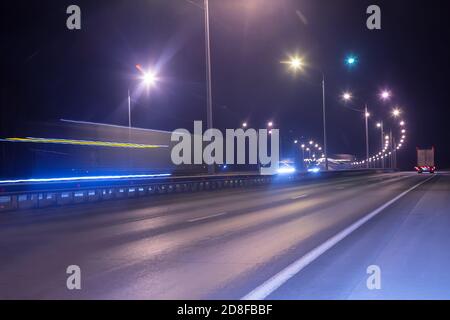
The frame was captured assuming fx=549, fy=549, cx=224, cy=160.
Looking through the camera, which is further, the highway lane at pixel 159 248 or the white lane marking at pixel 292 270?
the highway lane at pixel 159 248

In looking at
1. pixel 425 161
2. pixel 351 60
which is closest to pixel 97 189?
pixel 351 60

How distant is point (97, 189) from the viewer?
83.2 ft

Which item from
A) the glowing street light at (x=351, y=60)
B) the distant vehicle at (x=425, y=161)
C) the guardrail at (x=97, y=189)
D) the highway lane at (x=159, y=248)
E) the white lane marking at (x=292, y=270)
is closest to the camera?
the white lane marking at (x=292, y=270)

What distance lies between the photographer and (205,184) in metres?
33.9

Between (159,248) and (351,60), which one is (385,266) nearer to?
(159,248)

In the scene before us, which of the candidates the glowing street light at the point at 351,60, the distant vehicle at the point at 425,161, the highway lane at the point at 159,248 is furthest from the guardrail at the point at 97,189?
the distant vehicle at the point at 425,161

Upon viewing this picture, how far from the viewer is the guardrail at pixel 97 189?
21594mm

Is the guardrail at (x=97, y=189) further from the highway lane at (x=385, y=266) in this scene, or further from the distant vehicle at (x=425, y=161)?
the distant vehicle at (x=425, y=161)

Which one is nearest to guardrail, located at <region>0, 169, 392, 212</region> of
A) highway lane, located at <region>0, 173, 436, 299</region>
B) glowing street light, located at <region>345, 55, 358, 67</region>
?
highway lane, located at <region>0, 173, 436, 299</region>

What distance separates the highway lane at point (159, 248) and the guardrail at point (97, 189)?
200cm

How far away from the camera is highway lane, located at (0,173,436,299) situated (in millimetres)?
7604

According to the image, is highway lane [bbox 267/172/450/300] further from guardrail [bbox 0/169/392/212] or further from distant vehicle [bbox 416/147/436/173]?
distant vehicle [bbox 416/147/436/173]
